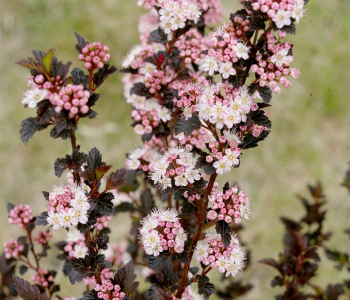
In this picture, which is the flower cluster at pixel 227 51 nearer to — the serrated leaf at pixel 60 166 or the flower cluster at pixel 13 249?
the serrated leaf at pixel 60 166

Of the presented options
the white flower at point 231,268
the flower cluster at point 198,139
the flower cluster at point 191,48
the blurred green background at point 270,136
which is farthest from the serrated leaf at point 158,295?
the blurred green background at point 270,136

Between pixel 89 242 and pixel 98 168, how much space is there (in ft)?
0.85

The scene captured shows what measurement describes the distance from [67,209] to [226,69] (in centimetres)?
63

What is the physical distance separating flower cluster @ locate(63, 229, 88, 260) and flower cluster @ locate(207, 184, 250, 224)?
0.65 meters

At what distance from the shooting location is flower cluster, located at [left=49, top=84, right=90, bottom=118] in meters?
1.32

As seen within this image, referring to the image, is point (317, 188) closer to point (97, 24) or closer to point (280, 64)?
point (280, 64)

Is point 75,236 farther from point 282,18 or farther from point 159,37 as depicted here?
point 282,18

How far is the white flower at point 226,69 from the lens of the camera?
4.70 ft

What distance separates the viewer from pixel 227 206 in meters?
1.49

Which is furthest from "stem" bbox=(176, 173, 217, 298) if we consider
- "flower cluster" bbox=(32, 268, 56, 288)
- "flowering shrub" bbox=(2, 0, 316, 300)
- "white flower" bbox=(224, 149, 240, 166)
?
"flower cluster" bbox=(32, 268, 56, 288)

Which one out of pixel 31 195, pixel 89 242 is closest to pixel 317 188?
pixel 89 242

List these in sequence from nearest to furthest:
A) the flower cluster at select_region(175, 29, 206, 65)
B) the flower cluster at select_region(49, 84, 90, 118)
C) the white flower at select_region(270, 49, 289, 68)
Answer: the flower cluster at select_region(49, 84, 90, 118) < the white flower at select_region(270, 49, 289, 68) < the flower cluster at select_region(175, 29, 206, 65)

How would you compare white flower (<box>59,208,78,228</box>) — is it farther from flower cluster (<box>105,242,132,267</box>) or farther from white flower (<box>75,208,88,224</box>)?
flower cluster (<box>105,242,132,267</box>)

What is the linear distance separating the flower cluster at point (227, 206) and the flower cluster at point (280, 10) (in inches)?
20.7
